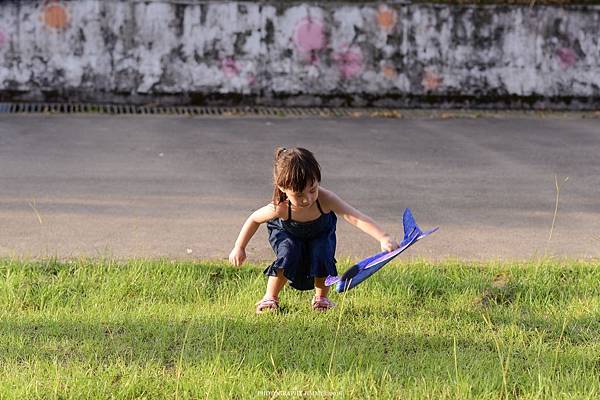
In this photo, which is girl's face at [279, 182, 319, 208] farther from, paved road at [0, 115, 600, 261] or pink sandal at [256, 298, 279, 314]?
paved road at [0, 115, 600, 261]

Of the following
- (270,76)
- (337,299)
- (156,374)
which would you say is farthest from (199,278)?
(270,76)

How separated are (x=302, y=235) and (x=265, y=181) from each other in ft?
8.38

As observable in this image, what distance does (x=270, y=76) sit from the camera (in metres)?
10.4

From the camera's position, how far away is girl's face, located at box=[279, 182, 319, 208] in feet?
13.5

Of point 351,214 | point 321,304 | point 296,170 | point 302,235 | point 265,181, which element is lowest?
point 265,181

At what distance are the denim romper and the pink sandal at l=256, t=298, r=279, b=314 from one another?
0.11m

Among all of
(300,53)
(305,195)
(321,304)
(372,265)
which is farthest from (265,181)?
(300,53)

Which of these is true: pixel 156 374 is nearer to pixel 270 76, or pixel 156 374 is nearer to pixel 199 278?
pixel 199 278

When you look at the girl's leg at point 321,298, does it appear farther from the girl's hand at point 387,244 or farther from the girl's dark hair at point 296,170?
the girl's dark hair at point 296,170

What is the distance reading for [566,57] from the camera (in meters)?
10.7

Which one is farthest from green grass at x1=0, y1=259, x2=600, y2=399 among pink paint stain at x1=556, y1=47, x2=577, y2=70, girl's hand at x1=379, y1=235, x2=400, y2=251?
pink paint stain at x1=556, y1=47, x2=577, y2=70

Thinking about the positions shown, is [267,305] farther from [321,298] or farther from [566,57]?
[566,57]

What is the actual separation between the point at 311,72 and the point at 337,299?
6201mm

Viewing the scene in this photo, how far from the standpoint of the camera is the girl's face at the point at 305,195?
162 inches
